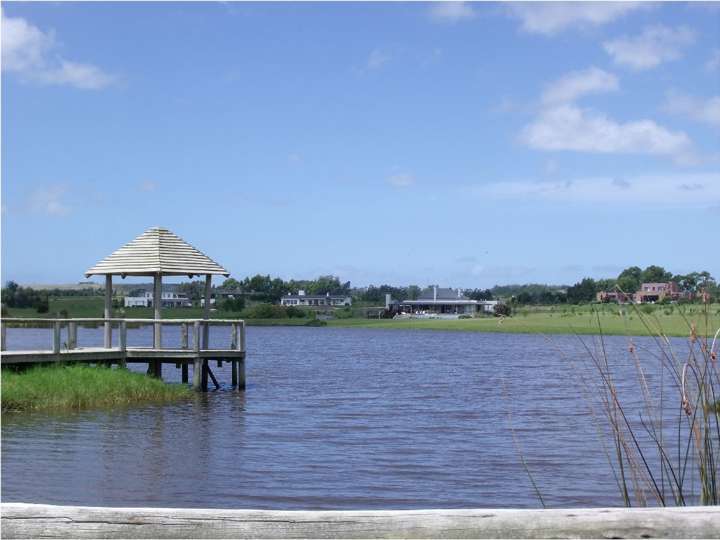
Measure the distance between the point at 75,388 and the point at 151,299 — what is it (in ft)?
300

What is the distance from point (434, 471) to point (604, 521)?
1151cm

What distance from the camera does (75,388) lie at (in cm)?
2020

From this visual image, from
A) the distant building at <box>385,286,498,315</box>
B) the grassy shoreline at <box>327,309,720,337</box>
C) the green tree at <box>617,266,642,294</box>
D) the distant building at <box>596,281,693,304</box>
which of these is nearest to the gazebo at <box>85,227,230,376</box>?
the green tree at <box>617,266,642,294</box>

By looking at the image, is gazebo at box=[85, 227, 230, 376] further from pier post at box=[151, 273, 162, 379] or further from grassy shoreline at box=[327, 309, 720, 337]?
grassy shoreline at box=[327, 309, 720, 337]

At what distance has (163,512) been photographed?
3.46 m

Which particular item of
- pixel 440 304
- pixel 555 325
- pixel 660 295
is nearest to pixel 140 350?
pixel 660 295

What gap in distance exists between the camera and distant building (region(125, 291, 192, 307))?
4326 inches

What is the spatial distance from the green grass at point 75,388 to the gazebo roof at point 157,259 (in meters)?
3.81

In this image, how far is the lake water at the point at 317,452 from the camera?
1229 centimetres

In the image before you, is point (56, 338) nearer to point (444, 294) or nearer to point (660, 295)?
point (660, 295)

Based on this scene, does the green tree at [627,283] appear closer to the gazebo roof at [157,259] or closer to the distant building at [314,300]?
the gazebo roof at [157,259]

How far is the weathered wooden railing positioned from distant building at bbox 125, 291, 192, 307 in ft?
260

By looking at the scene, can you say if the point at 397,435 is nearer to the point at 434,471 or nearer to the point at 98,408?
the point at 434,471

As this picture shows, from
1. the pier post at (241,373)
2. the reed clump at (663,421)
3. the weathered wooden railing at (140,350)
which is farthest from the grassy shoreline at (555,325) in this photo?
the reed clump at (663,421)
